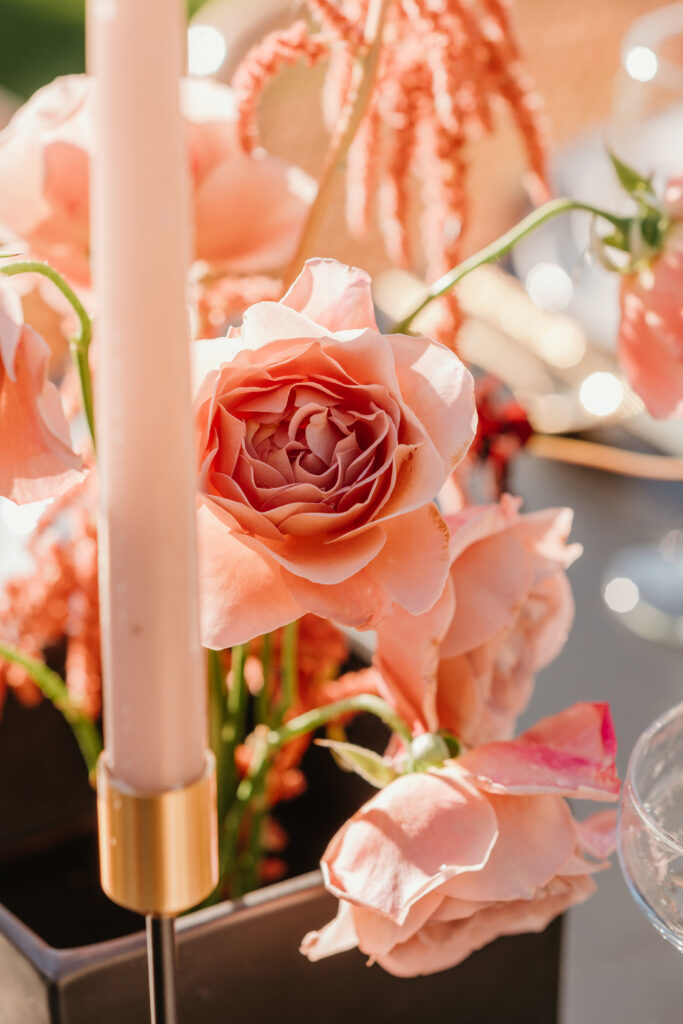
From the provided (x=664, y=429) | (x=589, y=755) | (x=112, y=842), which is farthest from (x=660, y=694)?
(x=112, y=842)

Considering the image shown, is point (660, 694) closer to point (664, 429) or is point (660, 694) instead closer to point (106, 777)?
point (664, 429)

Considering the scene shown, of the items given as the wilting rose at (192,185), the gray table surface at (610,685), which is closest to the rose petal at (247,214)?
the wilting rose at (192,185)

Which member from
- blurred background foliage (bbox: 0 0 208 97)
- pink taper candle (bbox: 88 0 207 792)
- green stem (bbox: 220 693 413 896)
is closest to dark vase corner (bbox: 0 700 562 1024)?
green stem (bbox: 220 693 413 896)

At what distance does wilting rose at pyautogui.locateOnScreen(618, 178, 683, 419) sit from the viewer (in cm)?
27

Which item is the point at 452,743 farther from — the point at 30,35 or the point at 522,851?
the point at 30,35

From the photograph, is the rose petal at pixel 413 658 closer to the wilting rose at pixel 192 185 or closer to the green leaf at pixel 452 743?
the green leaf at pixel 452 743

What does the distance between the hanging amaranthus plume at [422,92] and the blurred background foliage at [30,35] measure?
1498 millimetres

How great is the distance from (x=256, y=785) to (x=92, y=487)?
0.11 m

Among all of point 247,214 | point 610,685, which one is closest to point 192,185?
point 247,214

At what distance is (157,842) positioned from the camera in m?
0.17

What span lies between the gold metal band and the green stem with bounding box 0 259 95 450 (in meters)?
0.10

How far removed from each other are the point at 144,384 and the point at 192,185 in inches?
7.0

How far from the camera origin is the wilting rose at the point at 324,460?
20 cm

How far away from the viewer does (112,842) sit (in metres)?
0.17
